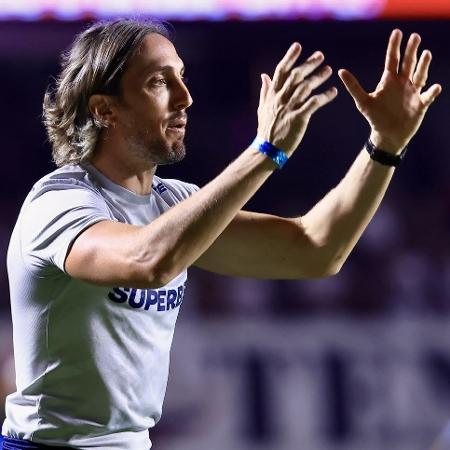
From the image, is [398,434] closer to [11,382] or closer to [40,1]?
[11,382]

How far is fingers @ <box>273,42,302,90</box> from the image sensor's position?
180 centimetres

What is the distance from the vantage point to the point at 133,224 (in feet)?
6.66

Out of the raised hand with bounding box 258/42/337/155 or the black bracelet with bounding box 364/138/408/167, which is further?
the black bracelet with bounding box 364/138/408/167

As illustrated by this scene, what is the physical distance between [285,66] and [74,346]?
2.06 feet

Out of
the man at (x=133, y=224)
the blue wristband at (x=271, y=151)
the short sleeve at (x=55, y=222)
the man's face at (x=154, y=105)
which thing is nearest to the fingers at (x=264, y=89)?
the man at (x=133, y=224)

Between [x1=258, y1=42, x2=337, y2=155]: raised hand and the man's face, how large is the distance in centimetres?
32

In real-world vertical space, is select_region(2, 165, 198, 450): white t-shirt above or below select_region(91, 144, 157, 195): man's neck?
below

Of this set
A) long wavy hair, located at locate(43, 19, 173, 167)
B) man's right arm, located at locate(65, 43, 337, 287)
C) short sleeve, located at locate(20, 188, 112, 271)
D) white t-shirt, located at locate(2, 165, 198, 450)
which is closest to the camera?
man's right arm, located at locate(65, 43, 337, 287)

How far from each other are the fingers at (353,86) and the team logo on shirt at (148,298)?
1.65 feet

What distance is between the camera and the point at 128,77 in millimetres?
2156

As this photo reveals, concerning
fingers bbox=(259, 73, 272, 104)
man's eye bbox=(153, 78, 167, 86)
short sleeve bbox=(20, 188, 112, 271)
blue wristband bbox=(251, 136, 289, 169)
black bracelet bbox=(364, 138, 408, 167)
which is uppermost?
fingers bbox=(259, 73, 272, 104)

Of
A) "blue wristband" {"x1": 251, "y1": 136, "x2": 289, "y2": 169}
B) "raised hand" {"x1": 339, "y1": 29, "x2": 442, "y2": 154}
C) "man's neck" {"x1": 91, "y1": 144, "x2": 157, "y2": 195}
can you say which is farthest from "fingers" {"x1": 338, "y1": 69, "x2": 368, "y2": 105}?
"man's neck" {"x1": 91, "y1": 144, "x2": 157, "y2": 195}

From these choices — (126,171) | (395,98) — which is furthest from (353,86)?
(126,171)

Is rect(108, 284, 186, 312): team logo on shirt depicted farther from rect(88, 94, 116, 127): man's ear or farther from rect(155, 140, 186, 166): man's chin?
rect(88, 94, 116, 127): man's ear
